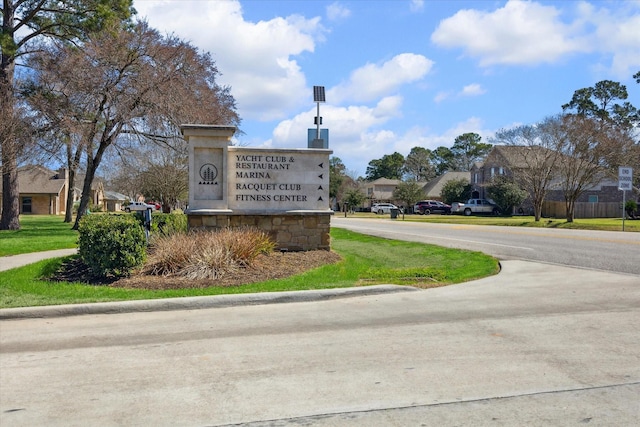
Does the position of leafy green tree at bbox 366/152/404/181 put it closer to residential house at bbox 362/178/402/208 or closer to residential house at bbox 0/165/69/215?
residential house at bbox 362/178/402/208

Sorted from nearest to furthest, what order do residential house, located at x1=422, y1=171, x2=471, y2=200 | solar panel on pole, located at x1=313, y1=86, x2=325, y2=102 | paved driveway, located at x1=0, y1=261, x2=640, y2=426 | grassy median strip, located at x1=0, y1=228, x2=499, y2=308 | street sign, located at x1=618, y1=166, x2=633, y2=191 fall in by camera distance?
paved driveway, located at x1=0, y1=261, x2=640, y2=426 < grassy median strip, located at x1=0, y1=228, x2=499, y2=308 < solar panel on pole, located at x1=313, y1=86, x2=325, y2=102 < street sign, located at x1=618, y1=166, x2=633, y2=191 < residential house, located at x1=422, y1=171, x2=471, y2=200

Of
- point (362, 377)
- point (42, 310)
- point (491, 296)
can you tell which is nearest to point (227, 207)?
point (42, 310)

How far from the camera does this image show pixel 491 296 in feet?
28.8

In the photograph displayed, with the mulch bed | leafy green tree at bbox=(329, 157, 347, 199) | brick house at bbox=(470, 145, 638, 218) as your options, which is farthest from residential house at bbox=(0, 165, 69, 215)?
the mulch bed

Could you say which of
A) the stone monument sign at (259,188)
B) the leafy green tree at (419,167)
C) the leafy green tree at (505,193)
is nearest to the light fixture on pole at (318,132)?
the stone monument sign at (259,188)

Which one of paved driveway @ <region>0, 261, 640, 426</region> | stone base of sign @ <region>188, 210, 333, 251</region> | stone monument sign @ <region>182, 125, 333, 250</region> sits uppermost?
stone monument sign @ <region>182, 125, 333, 250</region>

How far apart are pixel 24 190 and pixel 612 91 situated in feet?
247

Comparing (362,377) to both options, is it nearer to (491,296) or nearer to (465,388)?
(465,388)

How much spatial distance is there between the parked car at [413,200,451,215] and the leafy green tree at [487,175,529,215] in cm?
692

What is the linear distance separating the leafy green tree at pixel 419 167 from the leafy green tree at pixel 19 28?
90.1 meters

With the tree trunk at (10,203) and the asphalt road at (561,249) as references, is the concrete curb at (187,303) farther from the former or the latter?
the tree trunk at (10,203)

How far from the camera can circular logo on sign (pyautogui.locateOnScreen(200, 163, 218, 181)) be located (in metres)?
13.6

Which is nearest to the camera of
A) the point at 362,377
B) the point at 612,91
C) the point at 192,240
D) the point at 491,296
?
the point at 362,377

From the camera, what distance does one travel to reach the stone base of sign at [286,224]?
1363 cm
